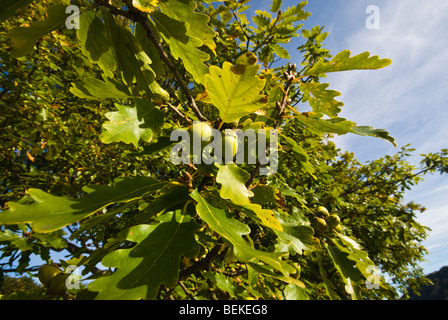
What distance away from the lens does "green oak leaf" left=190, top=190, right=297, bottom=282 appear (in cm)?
81

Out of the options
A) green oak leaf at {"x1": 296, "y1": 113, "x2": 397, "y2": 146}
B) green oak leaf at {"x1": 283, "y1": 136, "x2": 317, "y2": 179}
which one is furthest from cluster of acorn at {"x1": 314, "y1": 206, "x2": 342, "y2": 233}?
green oak leaf at {"x1": 296, "y1": 113, "x2": 397, "y2": 146}

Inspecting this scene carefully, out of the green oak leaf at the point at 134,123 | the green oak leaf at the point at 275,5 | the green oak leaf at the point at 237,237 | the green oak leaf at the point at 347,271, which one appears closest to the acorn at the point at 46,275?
the green oak leaf at the point at 134,123

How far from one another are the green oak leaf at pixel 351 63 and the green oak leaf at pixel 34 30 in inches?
54.8

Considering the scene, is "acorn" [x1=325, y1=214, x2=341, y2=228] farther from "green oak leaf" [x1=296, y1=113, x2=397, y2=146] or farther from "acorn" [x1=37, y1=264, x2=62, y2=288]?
"acorn" [x1=37, y1=264, x2=62, y2=288]

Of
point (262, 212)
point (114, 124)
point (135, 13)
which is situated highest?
point (135, 13)

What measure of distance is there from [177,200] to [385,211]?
4.57 m

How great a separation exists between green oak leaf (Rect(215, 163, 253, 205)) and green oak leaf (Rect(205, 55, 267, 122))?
10.9 inches

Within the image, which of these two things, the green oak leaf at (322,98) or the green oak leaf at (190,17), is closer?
the green oak leaf at (190,17)

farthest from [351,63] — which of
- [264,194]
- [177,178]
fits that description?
[177,178]

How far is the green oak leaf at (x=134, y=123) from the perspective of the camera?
1005mm

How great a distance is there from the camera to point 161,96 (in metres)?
1.29

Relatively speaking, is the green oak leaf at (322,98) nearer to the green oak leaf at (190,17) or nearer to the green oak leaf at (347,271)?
the green oak leaf at (190,17)
